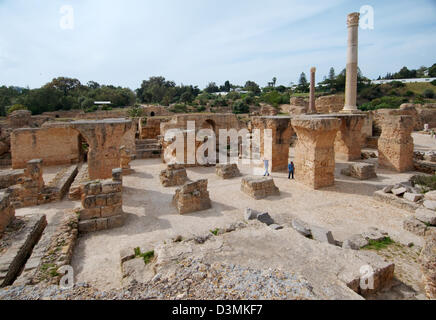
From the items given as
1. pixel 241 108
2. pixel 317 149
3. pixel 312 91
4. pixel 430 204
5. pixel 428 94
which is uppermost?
pixel 428 94

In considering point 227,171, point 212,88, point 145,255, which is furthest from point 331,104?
point 212,88

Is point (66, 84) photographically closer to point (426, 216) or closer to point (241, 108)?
point (241, 108)

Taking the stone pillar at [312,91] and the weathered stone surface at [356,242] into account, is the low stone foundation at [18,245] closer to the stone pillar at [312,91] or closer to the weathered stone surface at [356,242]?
the weathered stone surface at [356,242]

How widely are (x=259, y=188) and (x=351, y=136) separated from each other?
24.2 feet

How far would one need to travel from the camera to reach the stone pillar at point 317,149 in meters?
8.70

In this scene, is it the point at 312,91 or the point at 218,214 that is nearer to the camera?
the point at 218,214

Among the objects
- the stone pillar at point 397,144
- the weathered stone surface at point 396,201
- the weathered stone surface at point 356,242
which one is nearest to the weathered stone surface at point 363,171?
the stone pillar at point 397,144

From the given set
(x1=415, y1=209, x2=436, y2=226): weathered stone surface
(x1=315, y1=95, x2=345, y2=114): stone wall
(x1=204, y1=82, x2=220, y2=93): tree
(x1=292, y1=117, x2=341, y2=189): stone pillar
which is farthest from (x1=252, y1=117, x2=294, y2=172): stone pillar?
(x1=204, y1=82, x2=220, y2=93): tree

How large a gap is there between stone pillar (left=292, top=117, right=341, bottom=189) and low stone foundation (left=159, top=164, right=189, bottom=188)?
4483 mm

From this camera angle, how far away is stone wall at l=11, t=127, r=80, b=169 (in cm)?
1244

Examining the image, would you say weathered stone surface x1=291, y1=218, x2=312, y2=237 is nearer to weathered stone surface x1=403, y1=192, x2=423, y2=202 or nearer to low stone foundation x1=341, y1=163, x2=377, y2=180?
weathered stone surface x1=403, y1=192, x2=423, y2=202

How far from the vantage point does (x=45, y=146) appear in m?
12.9

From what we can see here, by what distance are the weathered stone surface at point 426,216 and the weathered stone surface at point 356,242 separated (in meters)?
1.62

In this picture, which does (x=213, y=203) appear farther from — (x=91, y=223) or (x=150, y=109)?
(x=150, y=109)
